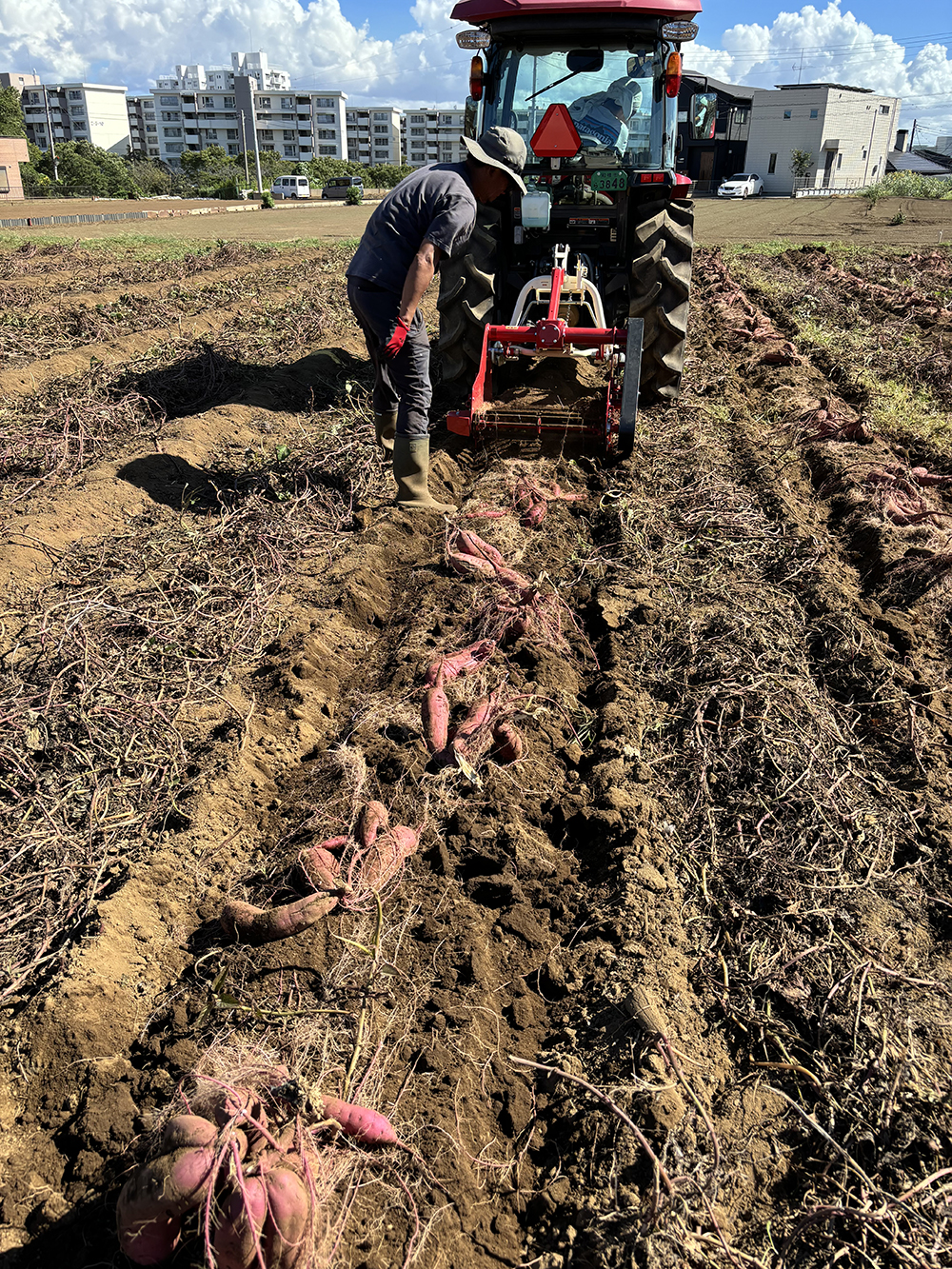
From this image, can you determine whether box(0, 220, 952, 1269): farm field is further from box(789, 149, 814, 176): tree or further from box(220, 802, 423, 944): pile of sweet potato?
box(789, 149, 814, 176): tree

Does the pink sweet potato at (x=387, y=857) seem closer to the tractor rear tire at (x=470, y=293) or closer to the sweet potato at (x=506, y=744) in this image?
the sweet potato at (x=506, y=744)

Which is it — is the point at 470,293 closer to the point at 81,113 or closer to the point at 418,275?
the point at 418,275

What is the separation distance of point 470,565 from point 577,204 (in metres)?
3.41

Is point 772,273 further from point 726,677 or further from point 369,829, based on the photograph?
point 369,829

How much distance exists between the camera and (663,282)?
596 centimetres

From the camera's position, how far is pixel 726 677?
11.0 feet

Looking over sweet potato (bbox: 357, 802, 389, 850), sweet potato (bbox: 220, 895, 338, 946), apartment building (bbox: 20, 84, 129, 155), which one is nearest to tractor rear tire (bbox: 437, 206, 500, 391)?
sweet potato (bbox: 357, 802, 389, 850)

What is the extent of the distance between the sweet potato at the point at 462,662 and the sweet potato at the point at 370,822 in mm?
690

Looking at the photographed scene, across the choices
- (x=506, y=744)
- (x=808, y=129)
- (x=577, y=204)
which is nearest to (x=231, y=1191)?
(x=506, y=744)

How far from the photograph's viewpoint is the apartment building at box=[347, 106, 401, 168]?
107m

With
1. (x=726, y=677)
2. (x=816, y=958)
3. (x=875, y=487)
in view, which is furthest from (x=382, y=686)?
(x=875, y=487)

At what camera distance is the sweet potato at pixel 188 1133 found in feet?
5.24

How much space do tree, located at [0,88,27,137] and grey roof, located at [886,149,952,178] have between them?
53.9 meters

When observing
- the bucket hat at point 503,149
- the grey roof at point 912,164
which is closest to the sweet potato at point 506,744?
the bucket hat at point 503,149
